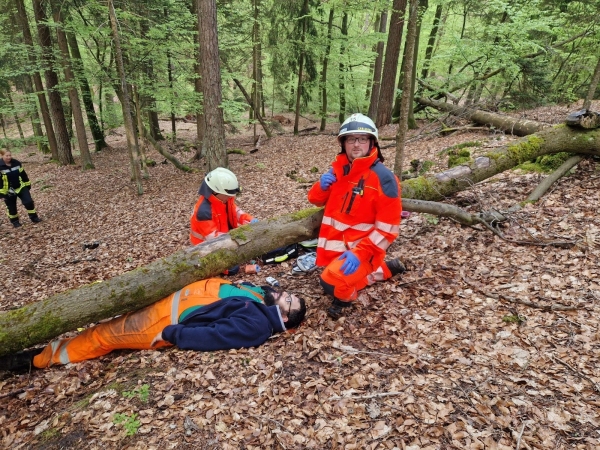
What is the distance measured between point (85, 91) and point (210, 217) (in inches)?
621

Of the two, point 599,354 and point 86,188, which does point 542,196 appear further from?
point 86,188

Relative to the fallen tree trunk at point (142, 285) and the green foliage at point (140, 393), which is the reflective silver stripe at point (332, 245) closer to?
the fallen tree trunk at point (142, 285)

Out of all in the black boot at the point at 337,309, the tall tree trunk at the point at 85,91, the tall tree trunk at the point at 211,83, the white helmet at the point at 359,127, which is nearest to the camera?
the white helmet at the point at 359,127

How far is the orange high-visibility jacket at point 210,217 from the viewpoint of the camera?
5262mm

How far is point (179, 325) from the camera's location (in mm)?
3988

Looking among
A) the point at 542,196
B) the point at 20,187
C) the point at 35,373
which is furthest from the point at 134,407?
the point at 20,187

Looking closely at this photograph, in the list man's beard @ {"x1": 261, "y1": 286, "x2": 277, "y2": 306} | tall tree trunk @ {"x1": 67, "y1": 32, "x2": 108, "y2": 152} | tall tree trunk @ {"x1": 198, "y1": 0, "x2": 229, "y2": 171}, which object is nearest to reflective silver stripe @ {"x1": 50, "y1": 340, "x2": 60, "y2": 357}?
man's beard @ {"x1": 261, "y1": 286, "x2": 277, "y2": 306}

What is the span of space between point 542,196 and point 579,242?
148 centimetres

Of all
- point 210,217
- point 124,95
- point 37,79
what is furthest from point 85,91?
point 210,217

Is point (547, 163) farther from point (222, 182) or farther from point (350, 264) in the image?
point (222, 182)

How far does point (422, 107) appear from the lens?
15.2m

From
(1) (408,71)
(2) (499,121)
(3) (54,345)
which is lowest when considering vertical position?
(3) (54,345)

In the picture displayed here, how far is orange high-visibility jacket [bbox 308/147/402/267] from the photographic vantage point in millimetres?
3996

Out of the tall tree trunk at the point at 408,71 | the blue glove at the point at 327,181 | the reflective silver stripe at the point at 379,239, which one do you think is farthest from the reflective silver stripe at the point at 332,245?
the tall tree trunk at the point at 408,71
